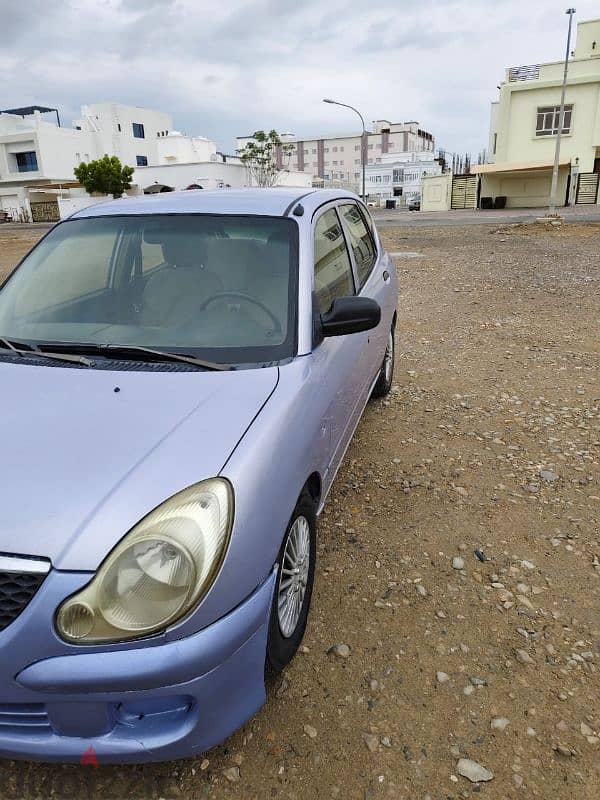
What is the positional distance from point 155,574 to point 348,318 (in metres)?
1.45

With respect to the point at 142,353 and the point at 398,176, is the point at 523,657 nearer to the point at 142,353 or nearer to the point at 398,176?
the point at 142,353

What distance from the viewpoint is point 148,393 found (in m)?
2.16

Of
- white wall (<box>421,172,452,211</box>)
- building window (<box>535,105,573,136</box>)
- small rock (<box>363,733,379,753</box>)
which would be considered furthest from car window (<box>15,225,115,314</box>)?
building window (<box>535,105,573,136</box>)

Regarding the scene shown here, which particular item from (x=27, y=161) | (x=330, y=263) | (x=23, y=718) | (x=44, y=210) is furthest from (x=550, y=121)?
(x=27, y=161)

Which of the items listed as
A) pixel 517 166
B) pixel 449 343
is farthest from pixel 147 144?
pixel 449 343

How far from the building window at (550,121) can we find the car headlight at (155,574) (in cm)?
4810

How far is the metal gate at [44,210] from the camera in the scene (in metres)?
55.3

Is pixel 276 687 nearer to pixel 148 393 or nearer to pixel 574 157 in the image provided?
pixel 148 393

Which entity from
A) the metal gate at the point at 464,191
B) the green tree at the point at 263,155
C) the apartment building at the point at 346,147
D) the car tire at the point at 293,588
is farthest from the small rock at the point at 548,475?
the apartment building at the point at 346,147

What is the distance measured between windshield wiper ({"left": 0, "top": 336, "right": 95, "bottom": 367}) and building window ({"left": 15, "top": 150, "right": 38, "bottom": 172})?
68352mm

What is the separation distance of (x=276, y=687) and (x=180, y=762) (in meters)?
0.44

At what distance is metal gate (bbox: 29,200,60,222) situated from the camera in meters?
55.3

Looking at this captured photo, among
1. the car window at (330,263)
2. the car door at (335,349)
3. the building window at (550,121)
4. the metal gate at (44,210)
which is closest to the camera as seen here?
the car door at (335,349)

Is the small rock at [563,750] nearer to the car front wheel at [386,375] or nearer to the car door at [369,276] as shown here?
the car door at [369,276]
